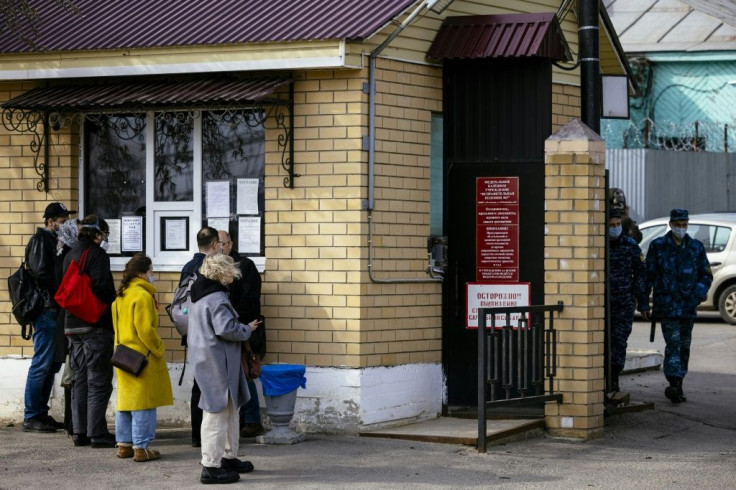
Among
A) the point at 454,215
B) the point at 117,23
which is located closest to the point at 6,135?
the point at 117,23

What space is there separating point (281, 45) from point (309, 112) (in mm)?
615

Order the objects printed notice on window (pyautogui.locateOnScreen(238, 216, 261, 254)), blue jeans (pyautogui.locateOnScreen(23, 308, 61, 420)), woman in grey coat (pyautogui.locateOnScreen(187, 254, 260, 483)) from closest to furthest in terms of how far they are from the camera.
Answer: woman in grey coat (pyautogui.locateOnScreen(187, 254, 260, 483)) < blue jeans (pyautogui.locateOnScreen(23, 308, 61, 420)) < printed notice on window (pyautogui.locateOnScreen(238, 216, 261, 254))

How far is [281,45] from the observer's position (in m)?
10.6

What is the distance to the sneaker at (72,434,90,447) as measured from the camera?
33.9ft

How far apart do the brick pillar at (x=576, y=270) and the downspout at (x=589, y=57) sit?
1.65 feet

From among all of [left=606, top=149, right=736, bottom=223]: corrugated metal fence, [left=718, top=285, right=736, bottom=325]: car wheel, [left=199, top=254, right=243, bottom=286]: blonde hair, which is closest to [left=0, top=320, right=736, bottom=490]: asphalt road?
[left=199, top=254, right=243, bottom=286]: blonde hair

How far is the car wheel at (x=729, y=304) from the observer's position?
68.4 feet

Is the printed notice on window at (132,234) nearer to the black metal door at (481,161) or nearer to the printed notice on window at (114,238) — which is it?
the printed notice on window at (114,238)

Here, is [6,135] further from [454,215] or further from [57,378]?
[454,215]

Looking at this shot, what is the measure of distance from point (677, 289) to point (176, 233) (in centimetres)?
499

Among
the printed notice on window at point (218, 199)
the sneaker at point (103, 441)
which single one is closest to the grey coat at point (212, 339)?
the sneaker at point (103, 441)

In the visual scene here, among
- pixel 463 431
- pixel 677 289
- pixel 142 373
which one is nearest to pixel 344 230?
pixel 463 431

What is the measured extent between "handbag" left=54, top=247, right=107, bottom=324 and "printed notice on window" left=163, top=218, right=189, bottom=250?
1.37m

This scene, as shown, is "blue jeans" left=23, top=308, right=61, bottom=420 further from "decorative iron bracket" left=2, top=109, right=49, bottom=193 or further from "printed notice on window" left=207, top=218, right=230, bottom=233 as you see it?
"printed notice on window" left=207, top=218, right=230, bottom=233
